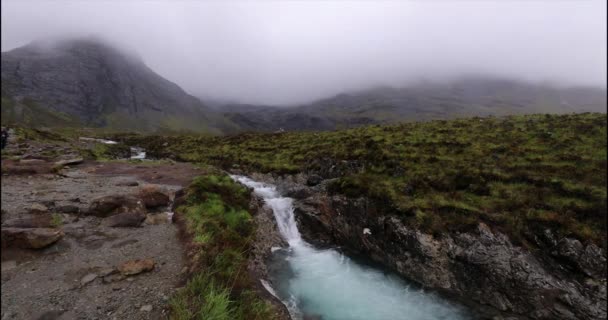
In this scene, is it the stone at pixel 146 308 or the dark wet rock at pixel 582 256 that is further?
the dark wet rock at pixel 582 256

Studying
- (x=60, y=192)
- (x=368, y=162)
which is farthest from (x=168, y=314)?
(x=368, y=162)

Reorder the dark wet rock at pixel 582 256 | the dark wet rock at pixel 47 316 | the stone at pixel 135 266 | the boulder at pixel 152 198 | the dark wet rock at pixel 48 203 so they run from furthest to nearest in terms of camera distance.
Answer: the boulder at pixel 152 198, the dark wet rock at pixel 582 256, the dark wet rock at pixel 48 203, the stone at pixel 135 266, the dark wet rock at pixel 47 316

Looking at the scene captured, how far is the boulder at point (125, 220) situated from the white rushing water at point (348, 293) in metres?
8.21

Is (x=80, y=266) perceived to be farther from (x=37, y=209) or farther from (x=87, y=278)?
(x=37, y=209)

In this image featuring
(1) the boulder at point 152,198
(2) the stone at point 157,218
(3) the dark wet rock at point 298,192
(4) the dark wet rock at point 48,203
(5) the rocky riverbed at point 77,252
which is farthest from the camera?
(3) the dark wet rock at point 298,192

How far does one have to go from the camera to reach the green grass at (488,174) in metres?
13.3

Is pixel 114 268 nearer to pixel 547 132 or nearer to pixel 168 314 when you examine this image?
pixel 168 314

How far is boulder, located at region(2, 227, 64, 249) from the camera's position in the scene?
7.06m

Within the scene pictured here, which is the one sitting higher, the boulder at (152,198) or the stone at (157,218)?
the boulder at (152,198)

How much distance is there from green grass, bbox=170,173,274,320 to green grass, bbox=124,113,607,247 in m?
9.65

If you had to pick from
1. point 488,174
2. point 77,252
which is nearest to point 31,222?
point 77,252

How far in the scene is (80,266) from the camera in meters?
8.18

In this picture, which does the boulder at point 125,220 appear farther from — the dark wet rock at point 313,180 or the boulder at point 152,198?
the dark wet rock at point 313,180

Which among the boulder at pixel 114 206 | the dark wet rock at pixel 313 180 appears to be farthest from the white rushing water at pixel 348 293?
the boulder at pixel 114 206
